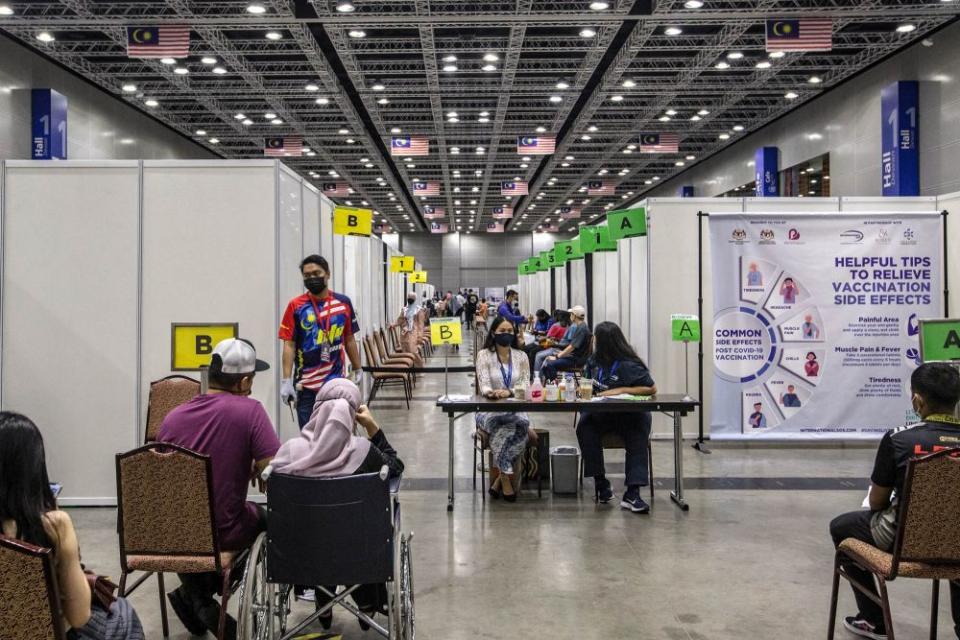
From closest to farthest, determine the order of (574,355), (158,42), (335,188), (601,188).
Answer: (158,42), (574,355), (335,188), (601,188)

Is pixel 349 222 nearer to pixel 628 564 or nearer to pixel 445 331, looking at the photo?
pixel 445 331

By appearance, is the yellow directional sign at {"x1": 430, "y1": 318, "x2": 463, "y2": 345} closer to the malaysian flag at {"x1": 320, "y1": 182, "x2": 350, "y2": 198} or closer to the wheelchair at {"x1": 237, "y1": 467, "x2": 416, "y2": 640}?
the wheelchair at {"x1": 237, "y1": 467, "x2": 416, "y2": 640}

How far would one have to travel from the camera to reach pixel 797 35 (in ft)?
31.4

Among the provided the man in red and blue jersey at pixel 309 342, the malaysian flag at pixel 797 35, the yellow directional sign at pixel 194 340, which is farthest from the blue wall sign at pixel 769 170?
the yellow directional sign at pixel 194 340

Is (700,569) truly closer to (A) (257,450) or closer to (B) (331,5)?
(A) (257,450)

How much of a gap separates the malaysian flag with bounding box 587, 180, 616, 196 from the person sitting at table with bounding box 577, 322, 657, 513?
19984 millimetres

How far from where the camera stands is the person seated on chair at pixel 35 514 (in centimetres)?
186

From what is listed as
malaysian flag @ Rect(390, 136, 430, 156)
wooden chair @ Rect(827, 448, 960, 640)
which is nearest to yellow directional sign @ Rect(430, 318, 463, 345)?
wooden chair @ Rect(827, 448, 960, 640)

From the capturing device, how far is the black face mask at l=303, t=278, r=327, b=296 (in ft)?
16.3

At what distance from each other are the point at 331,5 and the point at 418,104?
18.1 feet

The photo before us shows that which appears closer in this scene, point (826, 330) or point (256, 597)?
point (256, 597)

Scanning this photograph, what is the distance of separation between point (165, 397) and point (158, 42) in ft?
22.2

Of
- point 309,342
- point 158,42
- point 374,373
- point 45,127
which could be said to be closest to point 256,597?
point 309,342

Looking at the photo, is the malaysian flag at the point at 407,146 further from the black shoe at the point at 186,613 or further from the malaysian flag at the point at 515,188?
the black shoe at the point at 186,613
